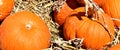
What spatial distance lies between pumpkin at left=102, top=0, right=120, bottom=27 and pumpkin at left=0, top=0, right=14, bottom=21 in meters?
1.17

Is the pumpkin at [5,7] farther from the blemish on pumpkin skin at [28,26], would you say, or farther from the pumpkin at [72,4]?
the pumpkin at [72,4]

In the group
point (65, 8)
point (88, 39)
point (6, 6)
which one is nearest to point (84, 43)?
point (88, 39)

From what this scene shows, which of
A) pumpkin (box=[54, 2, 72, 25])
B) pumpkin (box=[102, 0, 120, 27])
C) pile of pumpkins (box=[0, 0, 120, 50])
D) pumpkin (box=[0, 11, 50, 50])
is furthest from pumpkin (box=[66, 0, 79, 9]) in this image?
pumpkin (box=[0, 11, 50, 50])

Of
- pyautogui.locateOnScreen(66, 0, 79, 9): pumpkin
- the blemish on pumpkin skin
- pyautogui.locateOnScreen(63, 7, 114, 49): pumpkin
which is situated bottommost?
pyautogui.locateOnScreen(63, 7, 114, 49): pumpkin

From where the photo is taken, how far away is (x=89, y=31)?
12.0ft

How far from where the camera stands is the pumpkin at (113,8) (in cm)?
405

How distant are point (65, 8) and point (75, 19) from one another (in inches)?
14.5

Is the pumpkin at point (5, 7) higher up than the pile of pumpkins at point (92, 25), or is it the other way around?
the pumpkin at point (5, 7)

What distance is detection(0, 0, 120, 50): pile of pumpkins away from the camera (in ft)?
11.6

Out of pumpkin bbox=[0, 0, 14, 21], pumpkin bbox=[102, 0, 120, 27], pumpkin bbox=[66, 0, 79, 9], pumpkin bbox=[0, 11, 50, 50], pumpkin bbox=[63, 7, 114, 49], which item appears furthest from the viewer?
pumpkin bbox=[66, 0, 79, 9]

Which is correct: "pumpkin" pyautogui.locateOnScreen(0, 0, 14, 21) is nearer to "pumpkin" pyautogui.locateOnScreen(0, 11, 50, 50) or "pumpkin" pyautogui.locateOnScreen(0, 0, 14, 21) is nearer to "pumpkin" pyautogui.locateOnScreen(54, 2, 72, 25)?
"pumpkin" pyautogui.locateOnScreen(0, 11, 50, 50)

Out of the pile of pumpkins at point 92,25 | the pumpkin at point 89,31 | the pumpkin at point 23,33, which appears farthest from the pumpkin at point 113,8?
the pumpkin at point 23,33

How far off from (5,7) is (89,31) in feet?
3.36

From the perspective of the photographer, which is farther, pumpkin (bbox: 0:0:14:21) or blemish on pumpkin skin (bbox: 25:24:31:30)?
pumpkin (bbox: 0:0:14:21)
